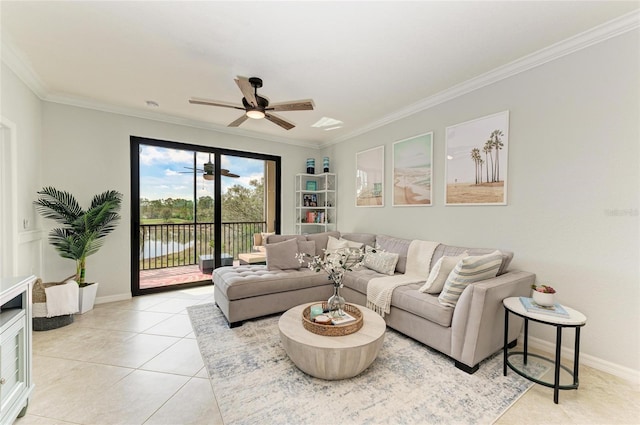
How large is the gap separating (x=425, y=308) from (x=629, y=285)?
152 centimetres

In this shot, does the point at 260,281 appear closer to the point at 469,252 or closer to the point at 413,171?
the point at 469,252

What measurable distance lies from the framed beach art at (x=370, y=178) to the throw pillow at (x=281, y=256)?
1.62 m

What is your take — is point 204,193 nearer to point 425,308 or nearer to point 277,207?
point 277,207

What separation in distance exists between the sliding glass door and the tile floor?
1.63 m

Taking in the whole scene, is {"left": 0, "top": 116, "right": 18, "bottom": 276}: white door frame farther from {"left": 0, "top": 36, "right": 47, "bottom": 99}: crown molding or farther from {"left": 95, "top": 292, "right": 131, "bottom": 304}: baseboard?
{"left": 95, "top": 292, "right": 131, "bottom": 304}: baseboard

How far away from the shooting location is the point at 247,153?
499 cm

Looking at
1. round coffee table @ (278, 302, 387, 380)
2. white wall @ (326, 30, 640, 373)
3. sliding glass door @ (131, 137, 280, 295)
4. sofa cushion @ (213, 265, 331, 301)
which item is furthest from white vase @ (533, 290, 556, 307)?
sliding glass door @ (131, 137, 280, 295)

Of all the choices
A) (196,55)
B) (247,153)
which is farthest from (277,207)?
(196,55)

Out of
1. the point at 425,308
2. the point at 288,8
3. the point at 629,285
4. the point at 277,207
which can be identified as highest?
the point at 288,8

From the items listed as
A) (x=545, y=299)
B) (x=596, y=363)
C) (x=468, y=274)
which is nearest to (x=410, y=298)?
(x=468, y=274)

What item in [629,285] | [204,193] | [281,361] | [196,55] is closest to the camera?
[629,285]

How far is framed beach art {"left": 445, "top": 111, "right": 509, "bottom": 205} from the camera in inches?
110

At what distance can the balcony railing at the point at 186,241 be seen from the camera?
4875 millimetres

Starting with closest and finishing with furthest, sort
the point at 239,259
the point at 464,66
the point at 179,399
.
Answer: the point at 179,399 < the point at 464,66 < the point at 239,259
